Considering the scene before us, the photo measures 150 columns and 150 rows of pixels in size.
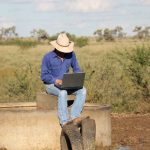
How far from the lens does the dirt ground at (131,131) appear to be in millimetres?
10946

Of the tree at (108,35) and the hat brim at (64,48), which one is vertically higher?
the hat brim at (64,48)

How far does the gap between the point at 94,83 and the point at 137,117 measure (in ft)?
8.15

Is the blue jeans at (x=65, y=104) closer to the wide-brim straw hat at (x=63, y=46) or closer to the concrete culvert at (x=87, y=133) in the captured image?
the concrete culvert at (x=87, y=133)

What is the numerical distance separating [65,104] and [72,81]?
0.40 m

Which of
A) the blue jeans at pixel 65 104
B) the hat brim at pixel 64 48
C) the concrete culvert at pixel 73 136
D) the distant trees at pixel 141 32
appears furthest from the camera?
the distant trees at pixel 141 32

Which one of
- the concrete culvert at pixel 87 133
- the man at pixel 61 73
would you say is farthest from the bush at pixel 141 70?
the concrete culvert at pixel 87 133

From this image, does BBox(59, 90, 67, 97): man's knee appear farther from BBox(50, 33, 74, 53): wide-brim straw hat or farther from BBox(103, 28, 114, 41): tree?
BBox(103, 28, 114, 41): tree

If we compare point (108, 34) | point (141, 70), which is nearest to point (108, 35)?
point (108, 34)

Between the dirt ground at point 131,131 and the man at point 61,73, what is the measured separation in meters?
1.40

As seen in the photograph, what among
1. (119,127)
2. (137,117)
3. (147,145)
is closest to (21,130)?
(147,145)

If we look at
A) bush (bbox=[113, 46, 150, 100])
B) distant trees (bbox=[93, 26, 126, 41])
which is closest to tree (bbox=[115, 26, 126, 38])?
distant trees (bbox=[93, 26, 126, 41])

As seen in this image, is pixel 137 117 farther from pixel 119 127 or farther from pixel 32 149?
pixel 32 149

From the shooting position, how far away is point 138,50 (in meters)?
16.8

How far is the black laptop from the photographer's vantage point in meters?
9.55
